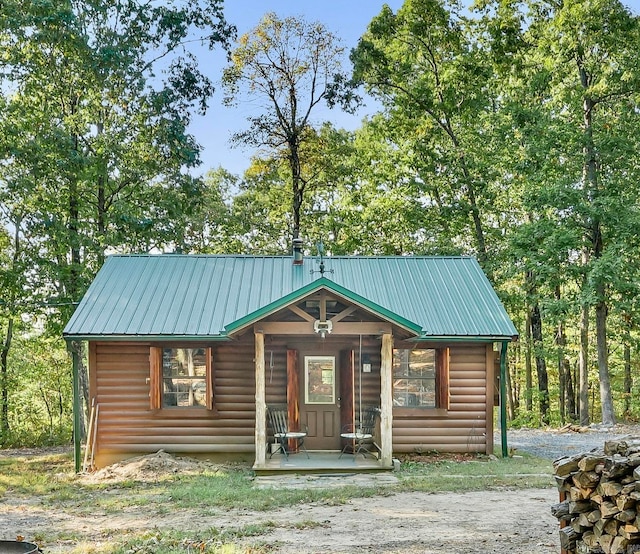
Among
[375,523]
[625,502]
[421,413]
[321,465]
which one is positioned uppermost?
[625,502]

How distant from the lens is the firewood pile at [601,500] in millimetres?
5559

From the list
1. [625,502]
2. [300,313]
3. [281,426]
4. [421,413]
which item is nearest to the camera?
[625,502]

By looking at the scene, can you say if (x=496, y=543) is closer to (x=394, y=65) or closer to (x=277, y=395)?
(x=277, y=395)

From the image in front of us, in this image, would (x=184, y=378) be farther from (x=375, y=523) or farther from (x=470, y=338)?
(x=375, y=523)

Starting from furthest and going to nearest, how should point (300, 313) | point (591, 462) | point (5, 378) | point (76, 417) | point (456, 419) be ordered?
1. point (5, 378)
2. point (456, 419)
3. point (76, 417)
4. point (300, 313)
5. point (591, 462)

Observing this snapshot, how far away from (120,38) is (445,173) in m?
11.9

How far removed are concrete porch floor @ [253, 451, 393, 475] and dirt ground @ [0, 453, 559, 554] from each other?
192cm

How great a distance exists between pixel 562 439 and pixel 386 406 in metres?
7.56

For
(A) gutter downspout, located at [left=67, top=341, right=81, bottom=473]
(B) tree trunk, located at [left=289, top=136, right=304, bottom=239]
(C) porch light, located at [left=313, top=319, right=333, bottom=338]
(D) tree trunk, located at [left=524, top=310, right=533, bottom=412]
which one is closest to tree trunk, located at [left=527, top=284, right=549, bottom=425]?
(D) tree trunk, located at [left=524, top=310, right=533, bottom=412]

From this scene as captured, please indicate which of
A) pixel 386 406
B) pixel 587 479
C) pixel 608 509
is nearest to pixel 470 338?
pixel 386 406

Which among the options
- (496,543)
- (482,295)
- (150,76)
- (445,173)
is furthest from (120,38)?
(496,543)

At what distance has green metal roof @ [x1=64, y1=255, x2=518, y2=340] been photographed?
1364cm

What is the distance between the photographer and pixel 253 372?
14.2 meters

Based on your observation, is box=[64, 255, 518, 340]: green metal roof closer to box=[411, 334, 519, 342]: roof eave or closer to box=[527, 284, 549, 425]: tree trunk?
box=[411, 334, 519, 342]: roof eave
